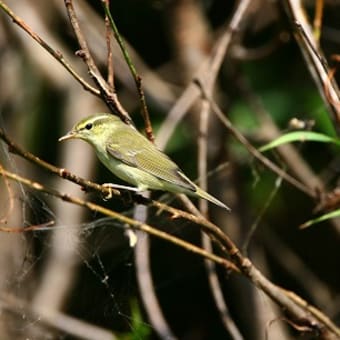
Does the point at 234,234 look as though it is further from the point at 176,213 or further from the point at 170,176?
the point at 176,213

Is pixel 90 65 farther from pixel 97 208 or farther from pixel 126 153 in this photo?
pixel 126 153

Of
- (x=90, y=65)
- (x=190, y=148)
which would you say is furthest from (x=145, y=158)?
(x=190, y=148)

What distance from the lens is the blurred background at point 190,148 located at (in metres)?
4.20

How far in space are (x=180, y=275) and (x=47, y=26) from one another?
5.93ft

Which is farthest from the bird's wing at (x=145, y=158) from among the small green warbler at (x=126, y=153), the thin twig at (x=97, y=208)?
the thin twig at (x=97, y=208)

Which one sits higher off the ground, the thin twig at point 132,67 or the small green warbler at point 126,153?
the thin twig at point 132,67

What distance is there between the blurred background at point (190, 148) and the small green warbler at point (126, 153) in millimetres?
1017

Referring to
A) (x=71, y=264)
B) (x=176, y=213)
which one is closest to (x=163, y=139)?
(x=71, y=264)

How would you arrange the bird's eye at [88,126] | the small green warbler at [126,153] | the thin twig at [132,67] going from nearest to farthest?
the thin twig at [132,67] < the small green warbler at [126,153] < the bird's eye at [88,126]

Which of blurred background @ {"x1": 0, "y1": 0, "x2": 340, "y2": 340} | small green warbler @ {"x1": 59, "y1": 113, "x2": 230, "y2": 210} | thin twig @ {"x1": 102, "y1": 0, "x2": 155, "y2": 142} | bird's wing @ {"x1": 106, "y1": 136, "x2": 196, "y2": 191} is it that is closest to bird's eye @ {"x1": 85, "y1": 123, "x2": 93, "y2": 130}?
small green warbler @ {"x1": 59, "y1": 113, "x2": 230, "y2": 210}

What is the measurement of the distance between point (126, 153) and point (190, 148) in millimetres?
1888

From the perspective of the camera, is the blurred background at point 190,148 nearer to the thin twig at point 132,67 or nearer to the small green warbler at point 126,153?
the small green warbler at point 126,153

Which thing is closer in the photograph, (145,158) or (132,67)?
(132,67)

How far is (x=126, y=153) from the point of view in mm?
2969
